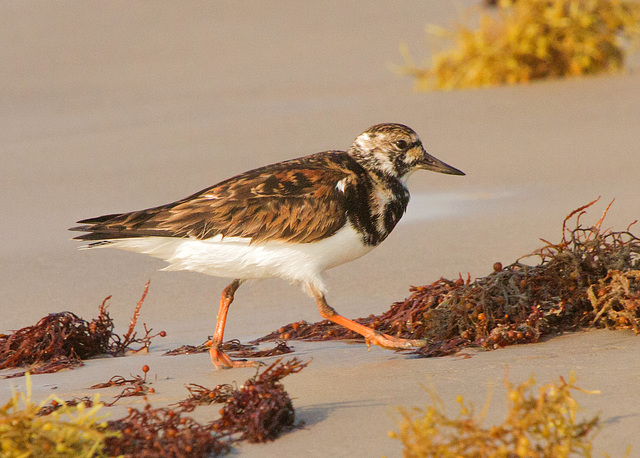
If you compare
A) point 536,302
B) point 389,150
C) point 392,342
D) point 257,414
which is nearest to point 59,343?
point 392,342

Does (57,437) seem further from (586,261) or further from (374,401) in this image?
(586,261)

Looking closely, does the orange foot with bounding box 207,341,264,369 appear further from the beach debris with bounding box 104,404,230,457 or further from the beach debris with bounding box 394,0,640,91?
the beach debris with bounding box 394,0,640,91

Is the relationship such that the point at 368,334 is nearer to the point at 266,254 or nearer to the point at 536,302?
the point at 266,254

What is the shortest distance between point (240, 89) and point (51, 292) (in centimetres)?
825

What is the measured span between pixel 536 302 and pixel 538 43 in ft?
23.5

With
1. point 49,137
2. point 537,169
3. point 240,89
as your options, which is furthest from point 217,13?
point 537,169

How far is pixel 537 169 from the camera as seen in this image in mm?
8094

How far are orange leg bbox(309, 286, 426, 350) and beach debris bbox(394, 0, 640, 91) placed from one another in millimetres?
6895

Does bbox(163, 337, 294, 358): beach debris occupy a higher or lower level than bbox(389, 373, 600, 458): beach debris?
higher

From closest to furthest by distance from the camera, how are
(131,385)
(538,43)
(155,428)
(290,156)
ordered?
(155,428) < (131,385) < (290,156) < (538,43)

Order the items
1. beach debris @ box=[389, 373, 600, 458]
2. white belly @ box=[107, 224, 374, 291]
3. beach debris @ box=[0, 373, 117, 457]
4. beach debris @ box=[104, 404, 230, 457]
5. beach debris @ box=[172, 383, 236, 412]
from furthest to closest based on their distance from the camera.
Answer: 1. white belly @ box=[107, 224, 374, 291]
2. beach debris @ box=[172, 383, 236, 412]
3. beach debris @ box=[104, 404, 230, 457]
4. beach debris @ box=[0, 373, 117, 457]
5. beach debris @ box=[389, 373, 600, 458]

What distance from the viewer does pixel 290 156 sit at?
9.10 m

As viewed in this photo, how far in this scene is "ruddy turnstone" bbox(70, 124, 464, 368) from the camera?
14.2 feet

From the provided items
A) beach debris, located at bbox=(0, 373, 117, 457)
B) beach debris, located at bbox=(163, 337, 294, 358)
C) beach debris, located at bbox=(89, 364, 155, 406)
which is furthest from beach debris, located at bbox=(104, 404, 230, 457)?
beach debris, located at bbox=(163, 337, 294, 358)
